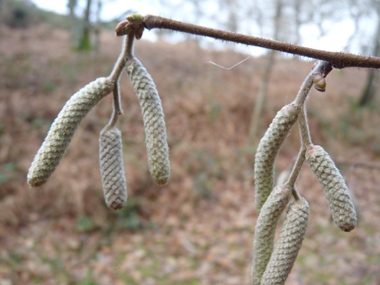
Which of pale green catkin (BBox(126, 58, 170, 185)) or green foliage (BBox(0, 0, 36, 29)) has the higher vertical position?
green foliage (BBox(0, 0, 36, 29))

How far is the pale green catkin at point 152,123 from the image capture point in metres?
0.79

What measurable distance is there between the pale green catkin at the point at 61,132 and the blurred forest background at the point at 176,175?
1470mm

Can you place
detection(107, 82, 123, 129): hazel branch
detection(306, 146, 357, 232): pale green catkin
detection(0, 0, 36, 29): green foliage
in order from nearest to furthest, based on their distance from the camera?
1. detection(306, 146, 357, 232): pale green catkin
2. detection(107, 82, 123, 129): hazel branch
3. detection(0, 0, 36, 29): green foliage

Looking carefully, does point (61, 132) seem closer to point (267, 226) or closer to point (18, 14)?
point (267, 226)

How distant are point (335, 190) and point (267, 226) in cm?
20

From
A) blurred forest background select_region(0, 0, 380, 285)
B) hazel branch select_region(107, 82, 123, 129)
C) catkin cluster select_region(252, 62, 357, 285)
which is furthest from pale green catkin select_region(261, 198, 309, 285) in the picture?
blurred forest background select_region(0, 0, 380, 285)

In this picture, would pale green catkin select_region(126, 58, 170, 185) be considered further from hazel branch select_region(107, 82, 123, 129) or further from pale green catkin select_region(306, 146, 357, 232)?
pale green catkin select_region(306, 146, 357, 232)

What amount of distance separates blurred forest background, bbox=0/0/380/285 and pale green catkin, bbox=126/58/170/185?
141 cm

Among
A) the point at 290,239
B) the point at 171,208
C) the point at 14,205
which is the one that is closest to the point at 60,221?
the point at 14,205

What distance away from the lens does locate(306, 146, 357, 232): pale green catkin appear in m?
0.71

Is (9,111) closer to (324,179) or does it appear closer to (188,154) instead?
(188,154)

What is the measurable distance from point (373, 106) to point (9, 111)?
433 inches

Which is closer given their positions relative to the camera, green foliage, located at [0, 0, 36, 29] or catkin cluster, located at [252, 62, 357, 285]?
catkin cluster, located at [252, 62, 357, 285]

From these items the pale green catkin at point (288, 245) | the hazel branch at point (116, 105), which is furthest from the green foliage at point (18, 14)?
the pale green catkin at point (288, 245)
